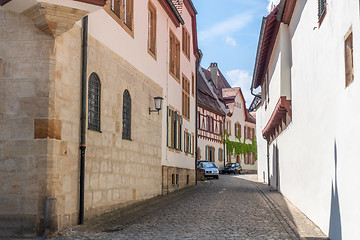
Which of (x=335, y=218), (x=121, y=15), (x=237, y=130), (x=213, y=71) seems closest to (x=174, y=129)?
(x=121, y=15)

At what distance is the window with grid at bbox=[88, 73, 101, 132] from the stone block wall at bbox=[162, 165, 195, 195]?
7.00 m

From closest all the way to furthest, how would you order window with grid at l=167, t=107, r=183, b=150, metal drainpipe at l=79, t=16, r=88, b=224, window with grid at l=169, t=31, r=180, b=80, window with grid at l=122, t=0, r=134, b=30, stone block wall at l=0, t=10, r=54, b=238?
stone block wall at l=0, t=10, r=54, b=238 < metal drainpipe at l=79, t=16, r=88, b=224 < window with grid at l=122, t=0, r=134, b=30 < window with grid at l=167, t=107, r=183, b=150 < window with grid at l=169, t=31, r=180, b=80

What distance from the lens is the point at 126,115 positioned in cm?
1315

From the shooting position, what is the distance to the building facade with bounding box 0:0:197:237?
840cm

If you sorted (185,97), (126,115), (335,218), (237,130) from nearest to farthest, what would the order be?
(335,218) → (126,115) → (185,97) → (237,130)

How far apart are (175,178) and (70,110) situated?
37.3 feet

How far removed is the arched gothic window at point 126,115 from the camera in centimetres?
1293

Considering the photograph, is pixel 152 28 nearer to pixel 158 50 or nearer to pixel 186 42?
pixel 158 50

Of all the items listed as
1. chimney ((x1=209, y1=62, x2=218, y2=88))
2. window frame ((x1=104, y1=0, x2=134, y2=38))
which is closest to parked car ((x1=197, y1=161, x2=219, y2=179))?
chimney ((x1=209, y1=62, x2=218, y2=88))

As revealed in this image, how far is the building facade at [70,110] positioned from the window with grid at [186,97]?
7.97 m

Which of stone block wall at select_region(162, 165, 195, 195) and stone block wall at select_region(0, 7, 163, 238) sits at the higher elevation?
stone block wall at select_region(0, 7, 163, 238)

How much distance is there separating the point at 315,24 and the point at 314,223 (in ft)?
13.9

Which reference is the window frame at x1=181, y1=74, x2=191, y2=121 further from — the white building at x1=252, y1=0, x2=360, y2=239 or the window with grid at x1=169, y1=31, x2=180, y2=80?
the white building at x1=252, y1=0, x2=360, y2=239

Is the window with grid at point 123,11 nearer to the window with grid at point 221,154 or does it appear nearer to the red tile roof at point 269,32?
the red tile roof at point 269,32
